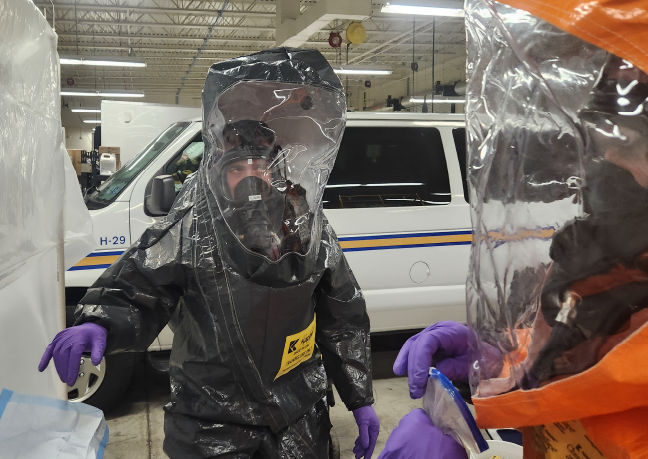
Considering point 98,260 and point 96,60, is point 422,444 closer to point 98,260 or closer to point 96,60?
point 98,260

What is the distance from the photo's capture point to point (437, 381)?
121 cm

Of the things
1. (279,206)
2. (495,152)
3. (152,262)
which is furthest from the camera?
(279,206)

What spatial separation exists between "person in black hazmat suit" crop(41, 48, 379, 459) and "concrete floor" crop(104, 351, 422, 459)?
5.34 ft

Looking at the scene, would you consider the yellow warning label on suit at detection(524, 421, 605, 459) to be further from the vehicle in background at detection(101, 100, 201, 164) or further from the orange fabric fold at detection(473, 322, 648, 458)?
the vehicle in background at detection(101, 100, 201, 164)

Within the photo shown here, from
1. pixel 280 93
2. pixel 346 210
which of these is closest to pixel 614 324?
pixel 280 93

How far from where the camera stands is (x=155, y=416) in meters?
3.88

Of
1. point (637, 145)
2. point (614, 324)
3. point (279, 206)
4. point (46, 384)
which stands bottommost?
point (46, 384)

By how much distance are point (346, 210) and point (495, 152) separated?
3069 millimetres

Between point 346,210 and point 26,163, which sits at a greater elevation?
point 26,163

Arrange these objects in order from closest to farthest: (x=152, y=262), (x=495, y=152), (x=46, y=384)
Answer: (x=495, y=152)
(x=46, y=384)
(x=152, y=262)

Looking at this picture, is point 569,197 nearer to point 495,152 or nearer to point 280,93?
point 495,152

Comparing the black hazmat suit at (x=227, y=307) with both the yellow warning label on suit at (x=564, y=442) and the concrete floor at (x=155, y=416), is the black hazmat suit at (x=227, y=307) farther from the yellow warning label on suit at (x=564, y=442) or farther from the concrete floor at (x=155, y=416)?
the concrete floor at (x=155, y=416)

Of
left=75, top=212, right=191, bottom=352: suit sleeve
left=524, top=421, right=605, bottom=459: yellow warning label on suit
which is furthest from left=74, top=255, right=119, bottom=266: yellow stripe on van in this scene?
left=524, top=421, right=605, bottom=459: yellow warning label on suit

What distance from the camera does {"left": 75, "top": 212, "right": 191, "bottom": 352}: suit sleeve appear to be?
169cm
